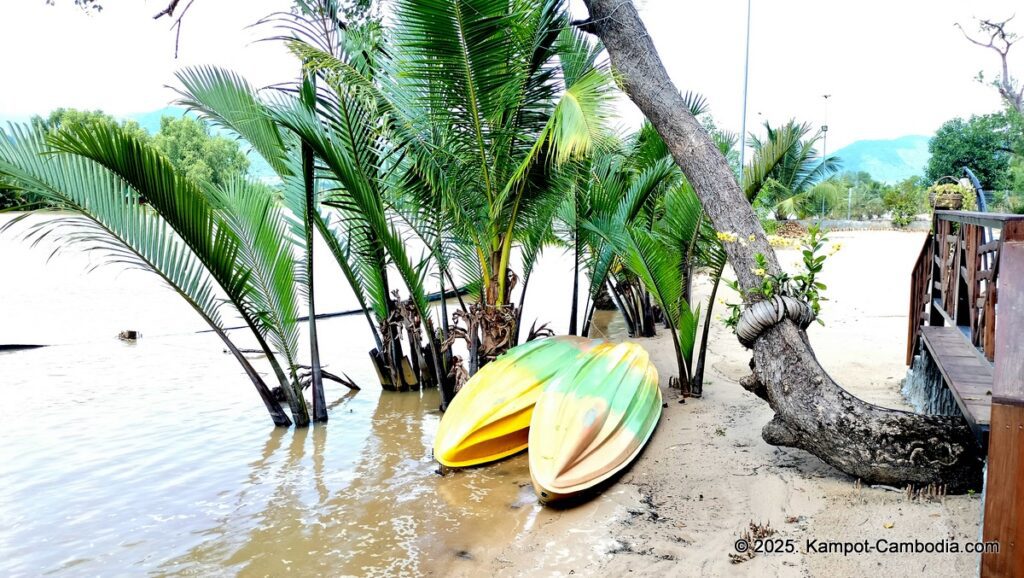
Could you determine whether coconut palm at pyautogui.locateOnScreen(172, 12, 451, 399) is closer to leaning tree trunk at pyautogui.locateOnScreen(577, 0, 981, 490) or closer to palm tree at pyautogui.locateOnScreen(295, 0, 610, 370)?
palm tree at pyautogui.locateOnScreen(295, 0, 610, 370)

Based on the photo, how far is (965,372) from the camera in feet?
11.6

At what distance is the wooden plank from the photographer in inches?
116

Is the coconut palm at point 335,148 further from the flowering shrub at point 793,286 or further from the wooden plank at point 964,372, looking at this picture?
the wooden plank at point 964,372

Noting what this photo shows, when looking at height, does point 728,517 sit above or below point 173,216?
below

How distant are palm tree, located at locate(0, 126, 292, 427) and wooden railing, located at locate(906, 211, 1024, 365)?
4.39m

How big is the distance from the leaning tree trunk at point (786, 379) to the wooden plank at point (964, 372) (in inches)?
7.4

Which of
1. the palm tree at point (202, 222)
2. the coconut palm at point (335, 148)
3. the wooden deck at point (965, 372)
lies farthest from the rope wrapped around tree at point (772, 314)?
the palm tree at point (202, 222)

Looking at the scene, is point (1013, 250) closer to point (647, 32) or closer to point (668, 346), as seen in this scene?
point (647, 32)

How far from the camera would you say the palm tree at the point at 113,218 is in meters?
3.90

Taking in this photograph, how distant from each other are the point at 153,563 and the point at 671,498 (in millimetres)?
2786

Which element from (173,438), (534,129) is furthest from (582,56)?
(173,438)

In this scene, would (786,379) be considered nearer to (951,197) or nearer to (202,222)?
(951,197)

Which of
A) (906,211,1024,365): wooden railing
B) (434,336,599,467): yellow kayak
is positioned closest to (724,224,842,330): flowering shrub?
(906,211,1024,365): wooden railing

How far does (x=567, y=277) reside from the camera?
19719mm
